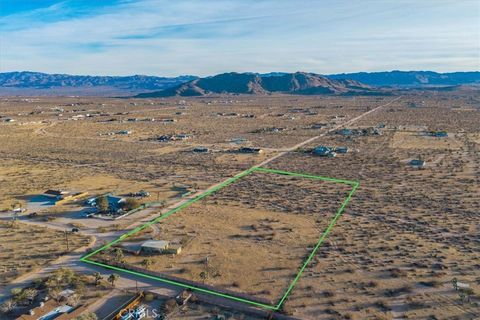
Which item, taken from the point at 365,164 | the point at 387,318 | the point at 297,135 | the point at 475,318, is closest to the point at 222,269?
the point at 387,318

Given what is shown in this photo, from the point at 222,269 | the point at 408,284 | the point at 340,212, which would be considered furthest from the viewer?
the point at 340,212

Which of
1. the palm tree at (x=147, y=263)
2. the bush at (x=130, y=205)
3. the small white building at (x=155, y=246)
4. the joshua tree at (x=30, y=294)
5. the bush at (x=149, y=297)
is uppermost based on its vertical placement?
the bush at (x=130, y=205)

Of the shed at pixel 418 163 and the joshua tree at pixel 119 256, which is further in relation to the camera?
the shed at pixel 418 163

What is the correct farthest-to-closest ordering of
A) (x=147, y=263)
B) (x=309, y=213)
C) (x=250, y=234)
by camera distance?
(x=309, y=213), (x=250, y=234), (x=147, y=263)

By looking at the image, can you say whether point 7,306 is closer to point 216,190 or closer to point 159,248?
point 159,248

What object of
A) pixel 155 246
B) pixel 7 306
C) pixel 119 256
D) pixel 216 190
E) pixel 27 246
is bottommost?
pixel 7 306

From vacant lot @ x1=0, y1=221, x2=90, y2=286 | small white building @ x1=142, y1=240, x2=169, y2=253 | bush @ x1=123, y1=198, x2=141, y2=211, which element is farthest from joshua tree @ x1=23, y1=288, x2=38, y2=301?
bush @ x1=123, y1=198, x2=141, y2=211

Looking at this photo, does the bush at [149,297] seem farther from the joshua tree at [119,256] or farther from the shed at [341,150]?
the shed at [341,150]

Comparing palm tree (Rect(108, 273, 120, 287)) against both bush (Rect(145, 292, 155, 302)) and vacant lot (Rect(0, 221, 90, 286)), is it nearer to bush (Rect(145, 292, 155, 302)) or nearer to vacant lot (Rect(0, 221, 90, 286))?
bush (Rect(145, 292, 155, 302))

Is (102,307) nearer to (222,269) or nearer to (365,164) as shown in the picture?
(222,269)

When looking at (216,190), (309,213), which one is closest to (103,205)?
(216,190)

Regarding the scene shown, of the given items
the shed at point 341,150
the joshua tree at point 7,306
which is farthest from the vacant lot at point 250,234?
the shed at point 341,150
